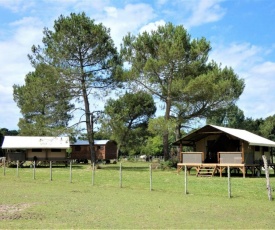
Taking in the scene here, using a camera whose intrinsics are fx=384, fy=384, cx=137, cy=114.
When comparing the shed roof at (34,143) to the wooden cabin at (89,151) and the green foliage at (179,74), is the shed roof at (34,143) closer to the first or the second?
the wooden cabin at (89,151)

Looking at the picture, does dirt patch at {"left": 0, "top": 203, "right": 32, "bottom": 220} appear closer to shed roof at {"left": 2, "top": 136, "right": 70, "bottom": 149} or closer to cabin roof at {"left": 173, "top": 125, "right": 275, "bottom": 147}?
cabin roof at {"left": 173, "top": 125, "right": 275, "bottom": 147}

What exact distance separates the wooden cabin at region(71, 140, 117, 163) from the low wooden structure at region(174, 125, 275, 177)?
24.2 meters

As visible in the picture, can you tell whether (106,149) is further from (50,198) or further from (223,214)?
(223,214)

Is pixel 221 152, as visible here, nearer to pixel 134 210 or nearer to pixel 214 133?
pixel 214 133

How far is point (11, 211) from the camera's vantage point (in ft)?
34.3

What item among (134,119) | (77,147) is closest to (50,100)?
(77,147)

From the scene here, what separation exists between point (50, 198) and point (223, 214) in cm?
622

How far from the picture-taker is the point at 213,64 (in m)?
36.0

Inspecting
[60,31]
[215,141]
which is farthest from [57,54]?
[215,141]

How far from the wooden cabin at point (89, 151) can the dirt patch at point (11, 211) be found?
4191cm

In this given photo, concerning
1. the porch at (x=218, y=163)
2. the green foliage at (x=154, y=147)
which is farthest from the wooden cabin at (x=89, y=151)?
the porch at (x=218, y=163)

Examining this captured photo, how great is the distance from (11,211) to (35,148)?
108ft

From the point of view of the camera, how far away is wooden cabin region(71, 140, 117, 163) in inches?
2110

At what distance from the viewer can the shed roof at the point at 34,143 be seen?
4219 cm
